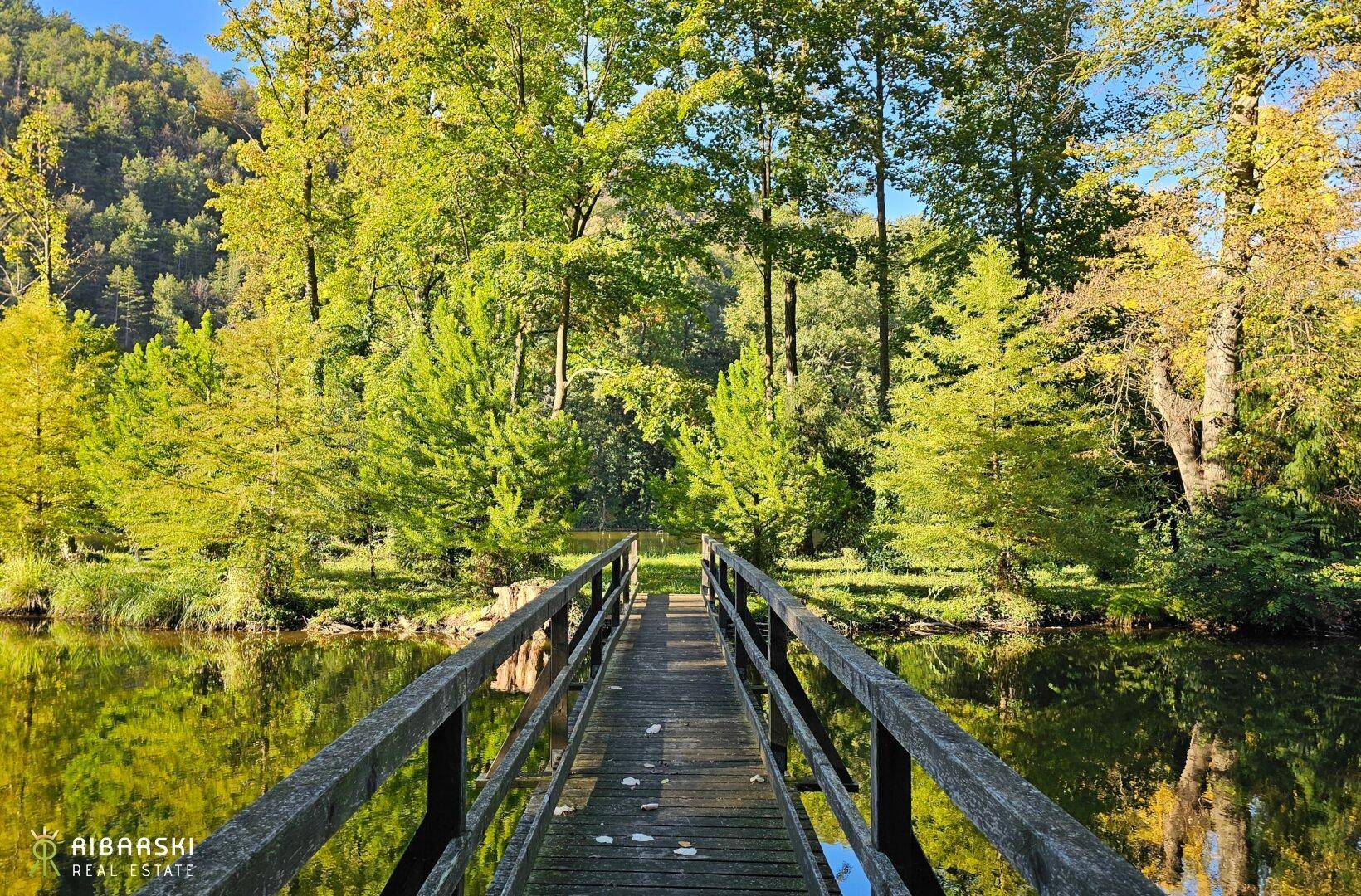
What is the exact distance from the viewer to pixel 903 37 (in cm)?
2367

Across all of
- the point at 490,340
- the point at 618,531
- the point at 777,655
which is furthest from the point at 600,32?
the point at 618,531

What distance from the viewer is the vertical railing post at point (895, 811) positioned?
204 centimetres

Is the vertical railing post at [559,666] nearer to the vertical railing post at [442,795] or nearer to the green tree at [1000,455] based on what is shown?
the vertical railing post at [442,795]

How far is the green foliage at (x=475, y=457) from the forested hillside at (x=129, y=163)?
55.9 meters

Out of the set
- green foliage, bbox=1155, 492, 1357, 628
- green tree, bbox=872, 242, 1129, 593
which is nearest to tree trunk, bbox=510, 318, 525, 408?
green tree, bbox=872, 242, 1129, 593

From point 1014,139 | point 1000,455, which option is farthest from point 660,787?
point 1014,139

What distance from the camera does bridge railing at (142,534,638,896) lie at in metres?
1.22

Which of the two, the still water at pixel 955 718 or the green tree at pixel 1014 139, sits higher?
the green tree at pixel 1014 139

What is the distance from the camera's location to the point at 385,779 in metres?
1.84

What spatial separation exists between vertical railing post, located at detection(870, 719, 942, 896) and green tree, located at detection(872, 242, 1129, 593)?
599 inches

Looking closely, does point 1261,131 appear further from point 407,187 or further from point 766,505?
point 407,187

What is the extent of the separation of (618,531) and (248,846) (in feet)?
169

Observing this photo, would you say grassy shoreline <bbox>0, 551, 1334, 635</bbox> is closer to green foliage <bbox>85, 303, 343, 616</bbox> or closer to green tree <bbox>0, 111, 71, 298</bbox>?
green foliage <bbox>85, 303, 343, 616</bbox>

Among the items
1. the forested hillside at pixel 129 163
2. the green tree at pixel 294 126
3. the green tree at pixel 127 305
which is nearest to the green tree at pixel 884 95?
the green tree at pixel 294 126
